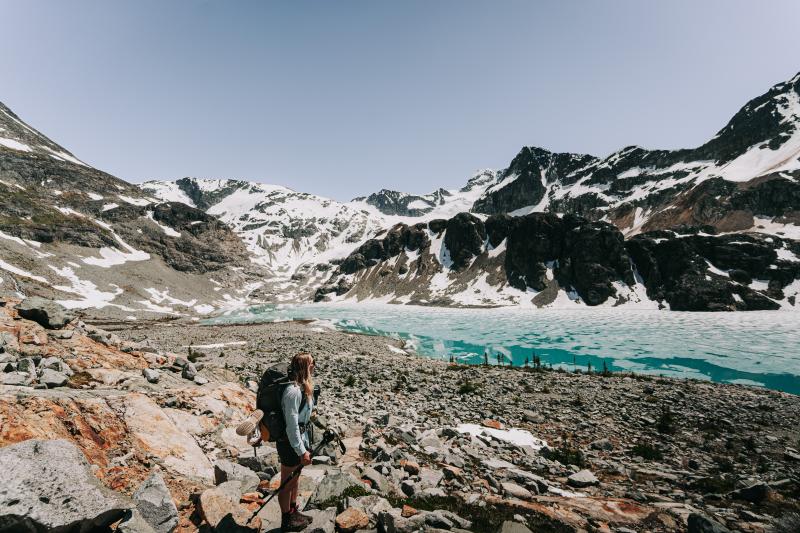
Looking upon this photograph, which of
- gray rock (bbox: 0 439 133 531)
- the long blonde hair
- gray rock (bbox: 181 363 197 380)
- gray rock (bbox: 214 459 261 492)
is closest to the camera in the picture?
gray rock (bbox: 0 439 133 531)

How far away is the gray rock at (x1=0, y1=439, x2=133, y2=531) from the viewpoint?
14.6 ft

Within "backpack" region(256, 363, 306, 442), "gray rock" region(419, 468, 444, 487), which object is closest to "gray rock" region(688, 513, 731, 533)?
"gray rock" region(419, 468, 444, 487)

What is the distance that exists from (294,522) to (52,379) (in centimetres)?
822

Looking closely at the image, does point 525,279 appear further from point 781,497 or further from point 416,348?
point 781,497

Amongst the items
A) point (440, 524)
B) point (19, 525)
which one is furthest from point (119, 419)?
point (440, 524)

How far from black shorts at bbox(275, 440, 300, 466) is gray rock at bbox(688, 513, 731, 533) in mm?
8368

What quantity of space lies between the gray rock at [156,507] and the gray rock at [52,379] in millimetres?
5716

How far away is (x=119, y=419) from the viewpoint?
333 inches

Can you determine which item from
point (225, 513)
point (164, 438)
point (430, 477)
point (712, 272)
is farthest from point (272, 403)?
point (712, 272)

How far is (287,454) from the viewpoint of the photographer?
689cm

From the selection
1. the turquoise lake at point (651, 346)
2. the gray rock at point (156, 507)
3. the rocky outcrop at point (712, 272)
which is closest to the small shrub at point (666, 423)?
the gray rock at point (156, 507)

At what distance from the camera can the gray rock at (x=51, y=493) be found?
14.6 feet

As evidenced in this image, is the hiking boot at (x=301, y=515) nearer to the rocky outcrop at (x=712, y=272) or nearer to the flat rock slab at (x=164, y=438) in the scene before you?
the flat rock slab at (x=164, y=438)

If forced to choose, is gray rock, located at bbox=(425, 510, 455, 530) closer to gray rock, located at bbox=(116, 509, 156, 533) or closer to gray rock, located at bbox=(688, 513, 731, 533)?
gray rock, located at bbox=(116, 509, 156, 533)
